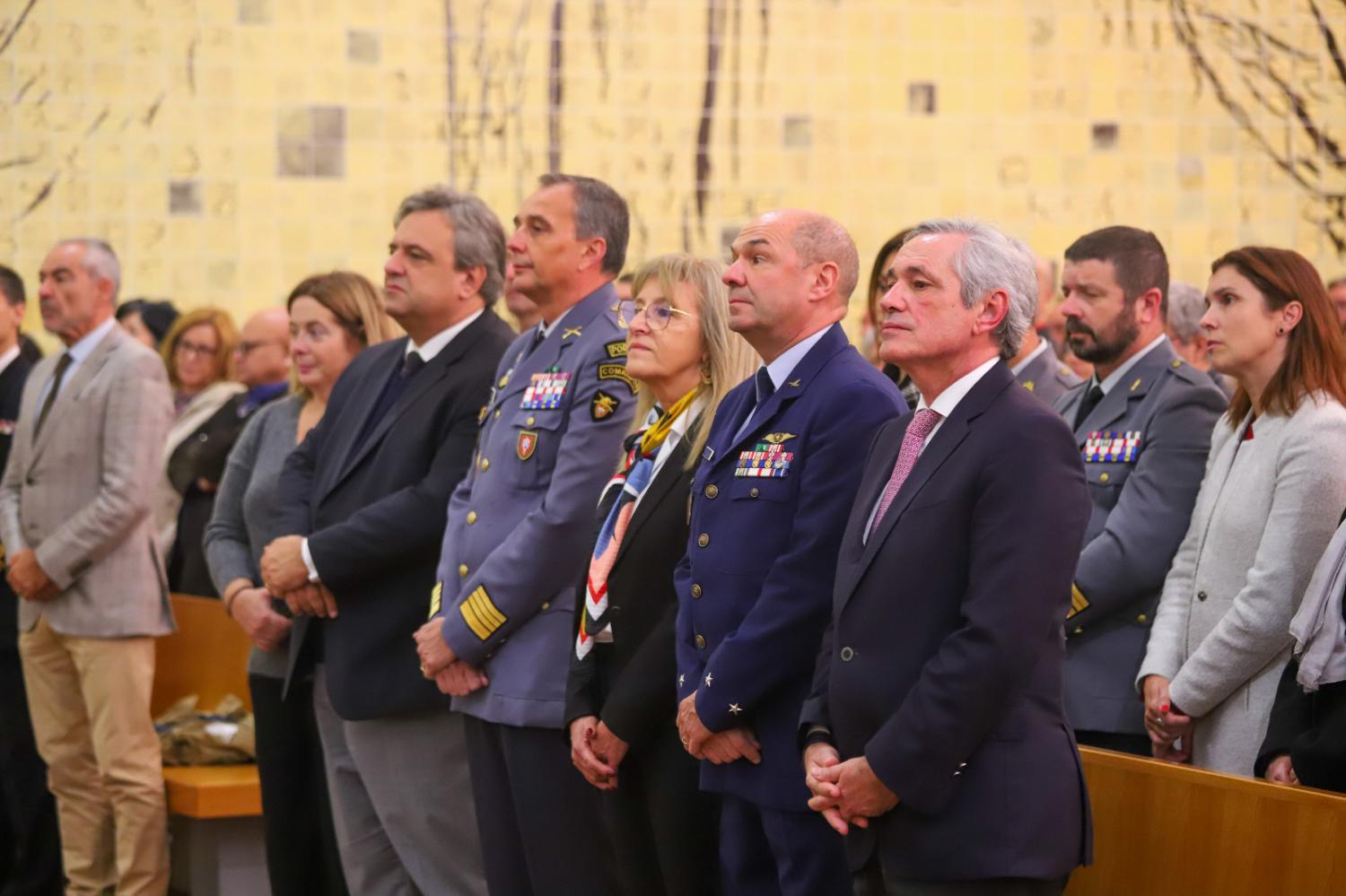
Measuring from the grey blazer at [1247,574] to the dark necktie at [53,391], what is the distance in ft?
10.7

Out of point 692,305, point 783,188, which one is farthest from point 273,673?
point 783,188

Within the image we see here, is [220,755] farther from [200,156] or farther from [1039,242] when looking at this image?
[1039,242]

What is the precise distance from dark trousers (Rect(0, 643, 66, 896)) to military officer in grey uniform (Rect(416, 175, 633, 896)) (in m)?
2.33

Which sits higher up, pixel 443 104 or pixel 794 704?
pixel 443 104

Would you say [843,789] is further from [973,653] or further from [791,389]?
[791,389]

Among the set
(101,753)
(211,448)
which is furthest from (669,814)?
(211,448)

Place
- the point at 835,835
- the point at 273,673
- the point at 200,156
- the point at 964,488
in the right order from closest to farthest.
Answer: the point at 964,488
the point at 835,835
the point at 273,673
the point at 200,156

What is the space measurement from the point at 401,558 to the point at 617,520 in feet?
2.70

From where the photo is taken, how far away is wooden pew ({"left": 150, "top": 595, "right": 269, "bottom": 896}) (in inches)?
192

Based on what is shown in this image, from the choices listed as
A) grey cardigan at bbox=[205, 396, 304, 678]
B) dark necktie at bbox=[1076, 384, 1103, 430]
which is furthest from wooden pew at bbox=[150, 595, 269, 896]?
dark necktie at bbox=[1076, 384, 1103, 430]

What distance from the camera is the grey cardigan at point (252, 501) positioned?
467 centimetres

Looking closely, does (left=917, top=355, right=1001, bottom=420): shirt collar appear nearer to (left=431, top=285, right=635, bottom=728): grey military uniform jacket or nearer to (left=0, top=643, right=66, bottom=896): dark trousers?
(left=431, top=285, right=635, bottom=728): grey military uniform jacket

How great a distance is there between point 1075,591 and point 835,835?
985 millimetres

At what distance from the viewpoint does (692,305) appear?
3346 mm
